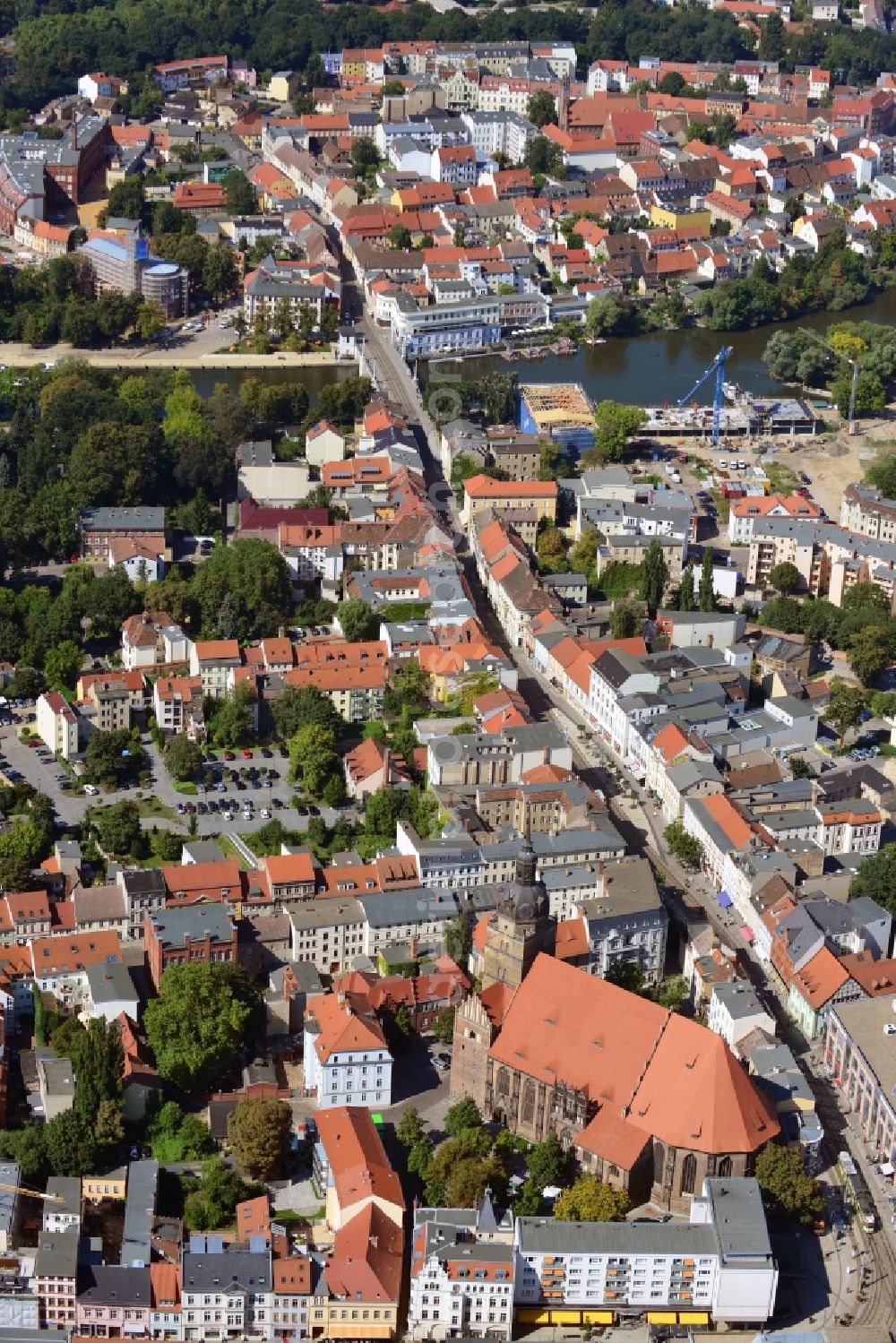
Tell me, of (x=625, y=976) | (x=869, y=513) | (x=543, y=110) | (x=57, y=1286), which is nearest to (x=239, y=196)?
(x=543, y=110)

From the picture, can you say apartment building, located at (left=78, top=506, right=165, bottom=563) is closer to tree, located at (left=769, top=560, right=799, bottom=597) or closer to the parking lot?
the parking lot

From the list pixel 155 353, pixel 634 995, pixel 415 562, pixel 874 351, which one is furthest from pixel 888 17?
pixel 634 995

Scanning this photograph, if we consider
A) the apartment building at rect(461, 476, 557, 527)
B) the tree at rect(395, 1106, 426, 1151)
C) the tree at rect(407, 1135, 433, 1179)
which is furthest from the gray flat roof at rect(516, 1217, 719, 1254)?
the apartment building at rect(461, 476, 557, 527)

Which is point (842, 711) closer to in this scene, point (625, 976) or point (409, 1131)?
point (625, 976)

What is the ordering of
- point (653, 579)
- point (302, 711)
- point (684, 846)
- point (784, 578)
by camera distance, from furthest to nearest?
point (784, 578) < point (653, 579) < point (302, 711) < point (684, 846)

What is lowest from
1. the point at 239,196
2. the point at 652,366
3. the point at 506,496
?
the point at 652,366

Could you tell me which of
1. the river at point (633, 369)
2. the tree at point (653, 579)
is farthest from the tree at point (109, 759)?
the river at point (633, 369)

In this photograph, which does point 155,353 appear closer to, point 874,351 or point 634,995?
point 874,351
